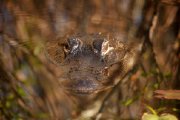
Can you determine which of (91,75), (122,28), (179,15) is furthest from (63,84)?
(179,15)

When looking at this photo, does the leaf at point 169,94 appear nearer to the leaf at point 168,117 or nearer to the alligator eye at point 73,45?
the leaf at point 168,117

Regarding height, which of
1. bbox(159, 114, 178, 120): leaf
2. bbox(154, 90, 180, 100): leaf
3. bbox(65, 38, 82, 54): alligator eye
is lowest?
bbox(159, 114, 178, 120): leaf

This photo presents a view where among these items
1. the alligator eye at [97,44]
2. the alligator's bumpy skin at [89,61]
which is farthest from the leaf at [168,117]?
the alligator eye at [97,44]

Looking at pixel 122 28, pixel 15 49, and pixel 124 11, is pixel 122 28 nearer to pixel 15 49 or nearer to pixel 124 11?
pixel 124 11

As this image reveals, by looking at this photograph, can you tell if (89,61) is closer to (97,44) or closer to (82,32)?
(97,44)

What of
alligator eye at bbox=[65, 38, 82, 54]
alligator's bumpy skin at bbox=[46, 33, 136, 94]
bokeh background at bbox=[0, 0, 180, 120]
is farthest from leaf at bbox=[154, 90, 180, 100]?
alligator eye at bbox=[65, 38, 82, 54]

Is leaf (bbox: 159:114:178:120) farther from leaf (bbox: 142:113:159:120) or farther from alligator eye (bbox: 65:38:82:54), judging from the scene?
alligator eye (bbox: 65:38:82:54)

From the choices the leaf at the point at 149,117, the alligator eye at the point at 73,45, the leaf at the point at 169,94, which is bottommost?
the leaf at the point at 149,117

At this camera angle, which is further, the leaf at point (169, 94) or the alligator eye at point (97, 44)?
the alligator eye at point (97, 44)
